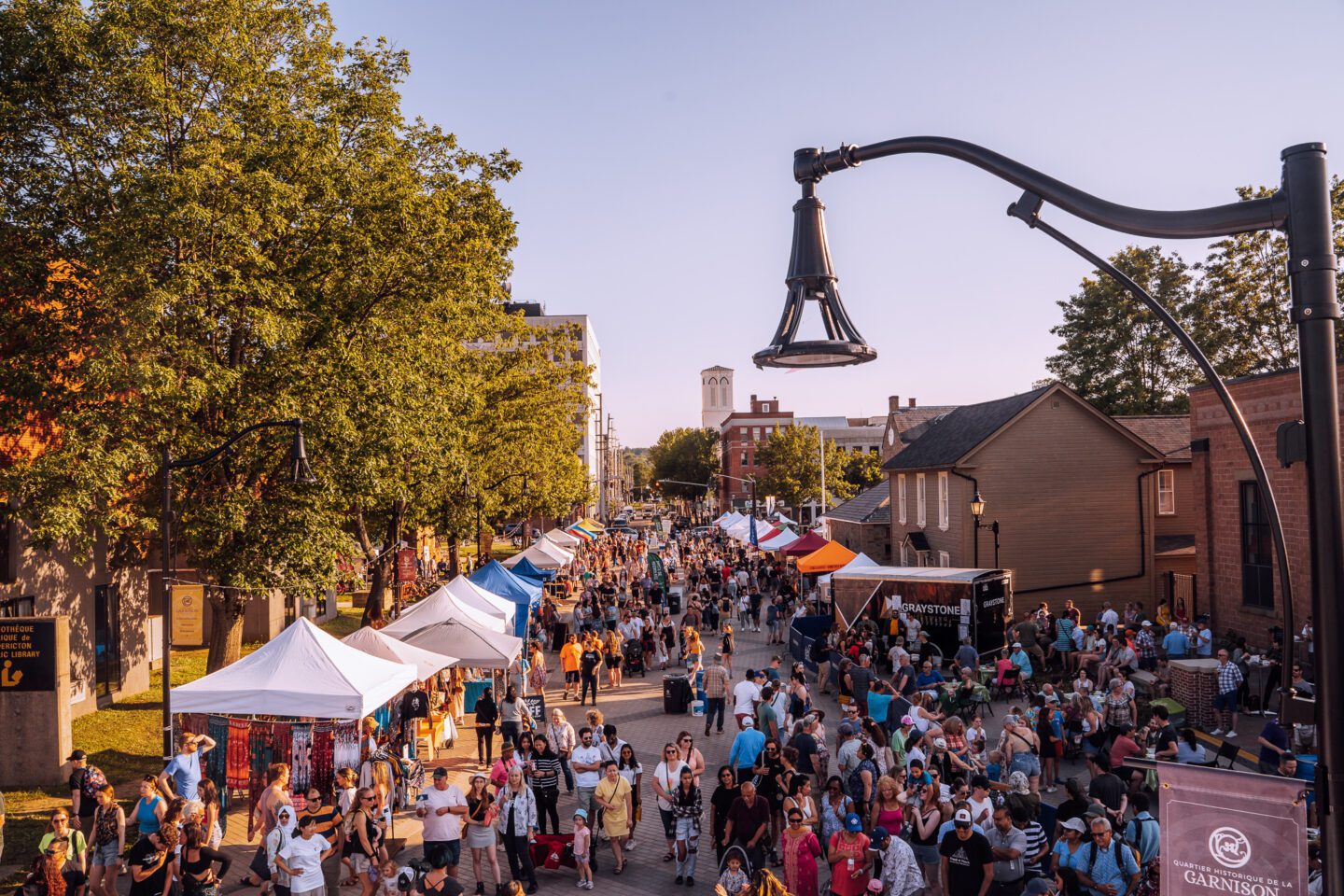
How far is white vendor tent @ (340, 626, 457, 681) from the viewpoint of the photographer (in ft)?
54.0

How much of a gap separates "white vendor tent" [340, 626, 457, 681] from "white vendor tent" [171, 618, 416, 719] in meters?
1.69

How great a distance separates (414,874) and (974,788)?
6.10 metres

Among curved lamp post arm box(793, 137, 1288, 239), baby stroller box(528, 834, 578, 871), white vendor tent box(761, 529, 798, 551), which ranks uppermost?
curved lamp post arm box(793, 137, 1288, 239)

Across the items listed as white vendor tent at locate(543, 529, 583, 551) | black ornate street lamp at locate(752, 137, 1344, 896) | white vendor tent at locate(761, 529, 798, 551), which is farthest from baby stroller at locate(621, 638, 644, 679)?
black ornate street lamp at locate(752, 137, 1344, 896)

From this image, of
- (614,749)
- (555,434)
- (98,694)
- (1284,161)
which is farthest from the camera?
(555,434)

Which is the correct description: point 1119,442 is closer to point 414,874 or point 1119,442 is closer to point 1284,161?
point 414,874

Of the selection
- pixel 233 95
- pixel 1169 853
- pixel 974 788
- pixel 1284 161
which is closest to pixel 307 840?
pixel 974 788

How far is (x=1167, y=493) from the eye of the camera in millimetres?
36562

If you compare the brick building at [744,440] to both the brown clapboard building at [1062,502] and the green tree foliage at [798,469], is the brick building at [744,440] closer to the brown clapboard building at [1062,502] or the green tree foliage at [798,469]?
the green tree foliage at [798,469]

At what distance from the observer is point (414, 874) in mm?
10539

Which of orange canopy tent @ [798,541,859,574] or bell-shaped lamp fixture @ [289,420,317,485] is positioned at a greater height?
bell-shaped lamp fixture @ [289,420,317,485]

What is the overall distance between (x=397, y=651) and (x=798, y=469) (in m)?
73.7

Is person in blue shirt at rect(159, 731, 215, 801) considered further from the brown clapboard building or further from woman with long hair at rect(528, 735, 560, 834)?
the brown clapboard building

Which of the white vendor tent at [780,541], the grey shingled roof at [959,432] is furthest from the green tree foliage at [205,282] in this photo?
the grey shingled roof at [959,432]
